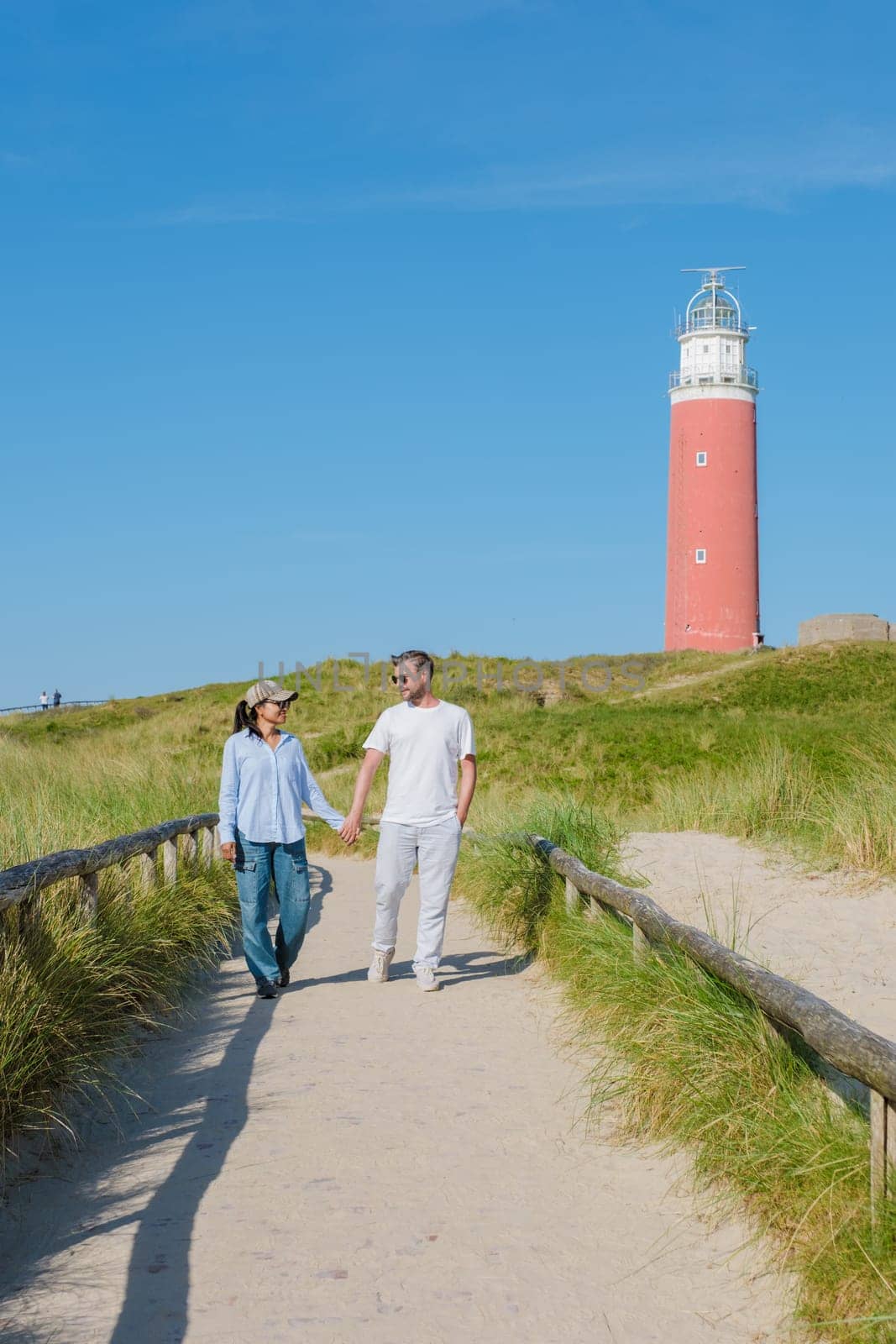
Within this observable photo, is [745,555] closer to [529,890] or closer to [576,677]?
[576,677]

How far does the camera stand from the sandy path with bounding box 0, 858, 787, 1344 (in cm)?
384

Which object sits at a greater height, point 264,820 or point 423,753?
point 423,753

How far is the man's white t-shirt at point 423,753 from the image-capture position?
833 centimetres

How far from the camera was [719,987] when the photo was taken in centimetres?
600

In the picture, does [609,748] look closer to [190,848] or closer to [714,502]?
[190,848]

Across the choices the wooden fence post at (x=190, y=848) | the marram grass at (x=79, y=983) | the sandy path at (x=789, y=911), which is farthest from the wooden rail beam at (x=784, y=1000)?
the wooden fence post at (x=190, y=848)

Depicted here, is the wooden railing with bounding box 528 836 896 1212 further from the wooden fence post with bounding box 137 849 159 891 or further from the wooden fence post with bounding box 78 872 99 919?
the wooden fence post with bounding box 137 849 159 891

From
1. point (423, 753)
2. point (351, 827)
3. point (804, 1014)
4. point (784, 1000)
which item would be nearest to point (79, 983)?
point (351, 827)

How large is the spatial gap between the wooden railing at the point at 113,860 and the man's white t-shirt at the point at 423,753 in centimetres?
182

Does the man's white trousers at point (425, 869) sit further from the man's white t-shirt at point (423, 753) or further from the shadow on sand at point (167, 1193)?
the shadow on sand at point (167, 1193)

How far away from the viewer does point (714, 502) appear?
5547cm

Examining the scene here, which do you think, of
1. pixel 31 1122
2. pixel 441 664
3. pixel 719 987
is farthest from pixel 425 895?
pixel 441 664

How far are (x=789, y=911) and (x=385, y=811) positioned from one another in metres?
3.50

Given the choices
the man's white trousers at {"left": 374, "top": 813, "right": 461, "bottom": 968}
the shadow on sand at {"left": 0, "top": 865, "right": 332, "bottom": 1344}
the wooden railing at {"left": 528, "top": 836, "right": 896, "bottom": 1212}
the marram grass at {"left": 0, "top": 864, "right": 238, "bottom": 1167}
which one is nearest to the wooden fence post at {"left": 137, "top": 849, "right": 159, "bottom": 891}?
the marram grass at {"left": 0, "top": 864, "right": 238, "bottom": 1167}
